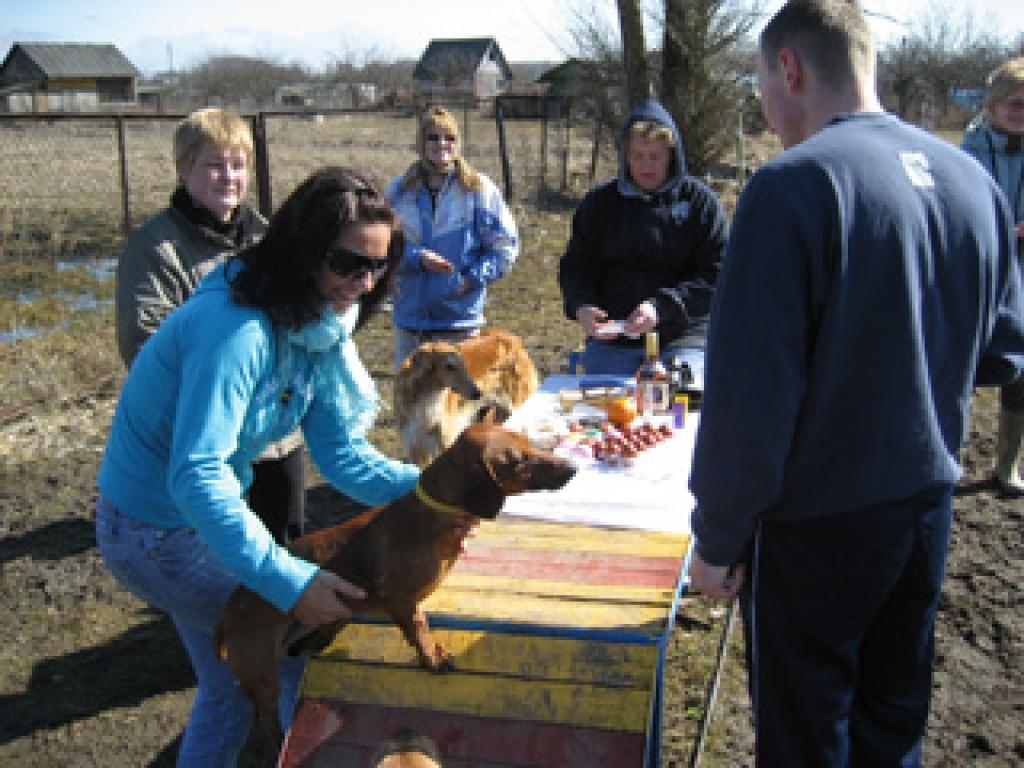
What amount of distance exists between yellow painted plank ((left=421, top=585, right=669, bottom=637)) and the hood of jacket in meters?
2.43

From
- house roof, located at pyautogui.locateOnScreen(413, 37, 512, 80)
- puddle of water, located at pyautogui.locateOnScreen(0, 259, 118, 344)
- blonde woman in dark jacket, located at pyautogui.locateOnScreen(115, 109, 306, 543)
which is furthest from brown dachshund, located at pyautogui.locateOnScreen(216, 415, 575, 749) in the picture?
house roof, located at pyautogui.locateOnScreen(413, 37, 512, 80)

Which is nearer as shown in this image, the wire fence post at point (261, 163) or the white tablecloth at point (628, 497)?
the white tablecloth at point (628, 497)

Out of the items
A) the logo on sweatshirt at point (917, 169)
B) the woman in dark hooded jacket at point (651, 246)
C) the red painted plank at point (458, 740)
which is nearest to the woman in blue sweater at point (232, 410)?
the red painted plank at point (458, 740)

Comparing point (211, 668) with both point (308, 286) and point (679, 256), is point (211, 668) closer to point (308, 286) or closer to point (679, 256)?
point (308, 286)

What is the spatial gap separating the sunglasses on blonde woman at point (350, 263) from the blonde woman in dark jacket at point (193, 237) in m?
1.16

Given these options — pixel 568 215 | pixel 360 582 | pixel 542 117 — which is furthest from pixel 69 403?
pixel 542 117

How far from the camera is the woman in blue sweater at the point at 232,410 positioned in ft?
6.48

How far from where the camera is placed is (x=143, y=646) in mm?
3916

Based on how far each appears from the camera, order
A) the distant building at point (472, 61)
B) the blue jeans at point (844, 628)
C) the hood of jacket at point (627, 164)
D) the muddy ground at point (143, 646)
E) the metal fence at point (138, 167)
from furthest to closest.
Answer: the distant building at point (472, 61) → the metal fence at point (138, 167) → the hood of jacket at point (627, 164) → the muddy ground at point (143, 646) → the blue jeans at point (844, 628)

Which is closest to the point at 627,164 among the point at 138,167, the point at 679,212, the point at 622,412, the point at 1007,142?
the point at 679,212

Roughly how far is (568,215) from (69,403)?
998 cm

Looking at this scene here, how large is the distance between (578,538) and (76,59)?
2860 inches

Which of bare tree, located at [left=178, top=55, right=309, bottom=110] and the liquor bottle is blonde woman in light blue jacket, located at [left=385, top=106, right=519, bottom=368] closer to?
the liquor bottle

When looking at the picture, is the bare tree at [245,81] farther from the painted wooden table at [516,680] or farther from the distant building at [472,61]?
the painted wooden table at [516,680]
